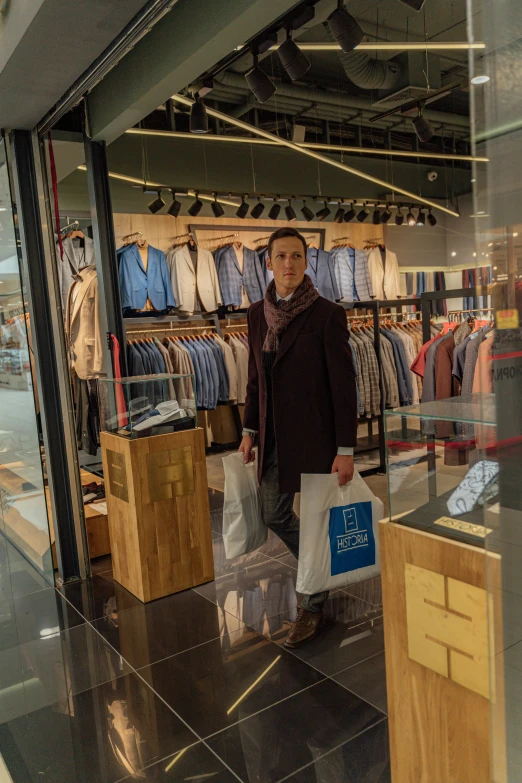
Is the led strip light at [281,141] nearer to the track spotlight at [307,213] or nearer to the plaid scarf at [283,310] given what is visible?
the track spotlight at [307,213]

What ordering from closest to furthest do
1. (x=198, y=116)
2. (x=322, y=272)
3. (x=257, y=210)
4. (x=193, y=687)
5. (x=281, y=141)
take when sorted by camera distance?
1. (x=193, y=687)
2. (x=198, y=116)
3. (x=281, y=141)
4. (x=257, y=210)
5. (x=322, y=272)

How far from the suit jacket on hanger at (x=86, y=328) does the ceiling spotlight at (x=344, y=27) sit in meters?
2.52

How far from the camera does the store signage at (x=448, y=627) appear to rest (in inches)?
50.1

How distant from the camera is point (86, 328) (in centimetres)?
466

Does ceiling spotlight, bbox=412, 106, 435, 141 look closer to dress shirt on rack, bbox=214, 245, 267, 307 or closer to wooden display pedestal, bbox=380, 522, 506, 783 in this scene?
dress shirt on rack, bbox=214, 245, 267, 307

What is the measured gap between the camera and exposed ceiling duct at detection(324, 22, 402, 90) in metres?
4.86

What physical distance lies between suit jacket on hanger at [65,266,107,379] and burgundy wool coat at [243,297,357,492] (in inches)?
96.3

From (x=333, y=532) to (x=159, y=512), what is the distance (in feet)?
3.49

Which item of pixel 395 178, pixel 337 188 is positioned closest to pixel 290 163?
pixel 337 188

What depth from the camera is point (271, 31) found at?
2979mm

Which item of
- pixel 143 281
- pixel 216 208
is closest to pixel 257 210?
pixel 216 208

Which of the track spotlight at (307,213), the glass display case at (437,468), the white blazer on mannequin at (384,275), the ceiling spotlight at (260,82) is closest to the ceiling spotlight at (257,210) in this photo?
the track spotlight at (307,213)

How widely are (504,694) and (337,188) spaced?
836 cm

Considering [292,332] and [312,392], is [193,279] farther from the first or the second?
[312,392]
